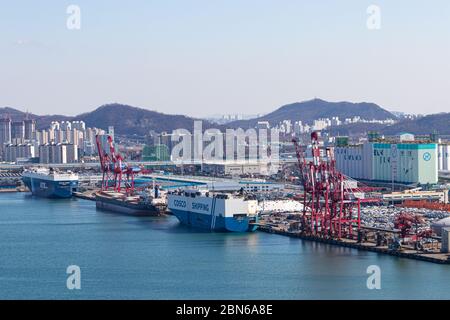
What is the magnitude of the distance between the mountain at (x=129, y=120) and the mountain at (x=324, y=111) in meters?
9.92

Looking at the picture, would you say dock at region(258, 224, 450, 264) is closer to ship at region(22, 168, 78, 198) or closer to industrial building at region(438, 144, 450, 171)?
ship at region(22, 168, 78, 198)

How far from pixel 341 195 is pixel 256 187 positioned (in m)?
6.25

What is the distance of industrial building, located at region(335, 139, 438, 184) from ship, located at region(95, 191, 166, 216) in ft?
14.3

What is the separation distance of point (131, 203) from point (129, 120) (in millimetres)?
35573

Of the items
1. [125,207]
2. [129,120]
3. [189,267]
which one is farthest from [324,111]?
[189,267]

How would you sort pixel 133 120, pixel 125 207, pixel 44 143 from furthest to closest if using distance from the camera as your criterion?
pixel 133 120, pixel 44 143, pixel 125 207

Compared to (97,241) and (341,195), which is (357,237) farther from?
(97,241)

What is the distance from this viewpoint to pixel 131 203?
44.3 ft

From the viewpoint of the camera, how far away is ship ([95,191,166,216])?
12.9 m

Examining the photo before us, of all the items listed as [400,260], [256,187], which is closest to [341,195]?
[400,260]

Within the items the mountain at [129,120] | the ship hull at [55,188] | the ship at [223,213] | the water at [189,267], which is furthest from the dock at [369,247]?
the mountain at [129,120]

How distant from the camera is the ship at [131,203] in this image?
12.9 m

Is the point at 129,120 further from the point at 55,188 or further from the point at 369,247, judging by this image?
the point at 369,247

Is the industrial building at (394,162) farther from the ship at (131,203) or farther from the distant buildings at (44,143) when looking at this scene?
the distant buildings at (44,143)
